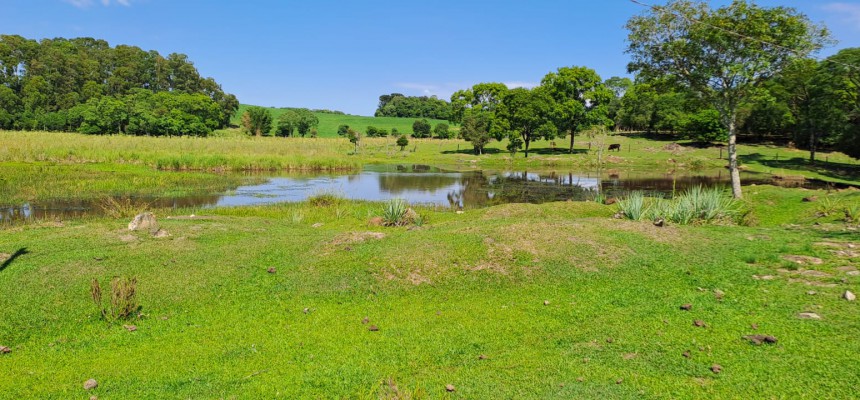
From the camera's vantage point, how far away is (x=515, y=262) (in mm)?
10156

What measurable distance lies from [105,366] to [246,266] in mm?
4060

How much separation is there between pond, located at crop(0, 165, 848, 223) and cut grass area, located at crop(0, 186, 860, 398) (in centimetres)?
927

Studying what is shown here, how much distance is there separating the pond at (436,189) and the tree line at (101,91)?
1903 inches

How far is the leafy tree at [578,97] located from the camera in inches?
2574

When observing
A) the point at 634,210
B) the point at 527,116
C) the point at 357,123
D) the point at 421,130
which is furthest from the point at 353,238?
the point at 357,123

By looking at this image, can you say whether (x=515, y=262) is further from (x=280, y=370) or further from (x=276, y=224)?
(x=276, y=224)

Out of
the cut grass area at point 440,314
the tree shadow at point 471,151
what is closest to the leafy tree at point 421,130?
the tree shadow at point 471,151

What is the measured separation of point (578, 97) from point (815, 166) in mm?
30698

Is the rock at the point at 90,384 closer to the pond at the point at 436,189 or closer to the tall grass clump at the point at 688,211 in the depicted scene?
the tall grass clump at the point at 688,211

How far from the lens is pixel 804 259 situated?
9.52m

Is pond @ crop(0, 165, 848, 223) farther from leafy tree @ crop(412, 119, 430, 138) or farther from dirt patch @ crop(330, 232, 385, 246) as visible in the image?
leafy tree @ crop(412, 119, 430, 138)

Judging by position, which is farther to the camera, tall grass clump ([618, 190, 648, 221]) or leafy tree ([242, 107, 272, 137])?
leafy tree ([242, 107, 272, 137])

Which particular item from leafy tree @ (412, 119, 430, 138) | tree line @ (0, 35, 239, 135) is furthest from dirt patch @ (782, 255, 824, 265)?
leafy tree @ (412, 119, 430, 138)

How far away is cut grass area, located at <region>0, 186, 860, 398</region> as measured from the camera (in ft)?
18.4
